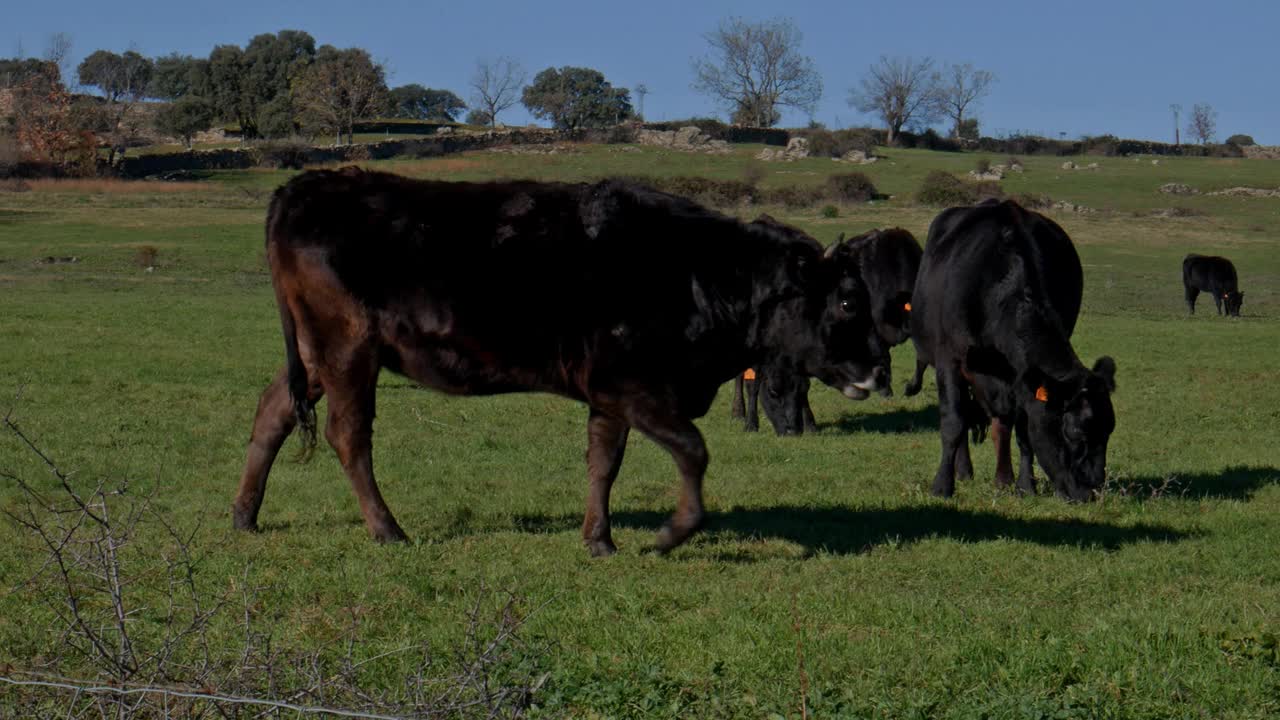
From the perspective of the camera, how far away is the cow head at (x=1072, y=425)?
32.8 ft

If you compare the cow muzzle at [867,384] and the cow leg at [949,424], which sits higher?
the cow muzzle at [867,384]

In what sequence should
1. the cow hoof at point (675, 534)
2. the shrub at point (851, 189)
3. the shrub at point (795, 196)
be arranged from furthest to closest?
the shrub at point (851, 189) → the shrub at point (795, 196) → the cow hoof at point (675, 534)

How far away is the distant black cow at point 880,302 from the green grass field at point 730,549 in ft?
1.62

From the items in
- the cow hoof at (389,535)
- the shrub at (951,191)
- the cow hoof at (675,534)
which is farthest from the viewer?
the shrub at (951,191)

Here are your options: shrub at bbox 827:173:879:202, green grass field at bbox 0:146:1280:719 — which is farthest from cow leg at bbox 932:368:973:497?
shrub at bbox 827:173:879:202

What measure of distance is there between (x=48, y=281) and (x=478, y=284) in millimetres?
28134

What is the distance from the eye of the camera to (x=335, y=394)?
830cm

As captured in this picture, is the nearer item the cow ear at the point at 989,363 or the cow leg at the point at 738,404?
the cow ear at the point at 989,363

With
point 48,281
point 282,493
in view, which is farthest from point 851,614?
point 48,281

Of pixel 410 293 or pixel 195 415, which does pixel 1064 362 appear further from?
pixel 195 415

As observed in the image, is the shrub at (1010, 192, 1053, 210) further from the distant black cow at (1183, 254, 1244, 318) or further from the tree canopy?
the tree canopy

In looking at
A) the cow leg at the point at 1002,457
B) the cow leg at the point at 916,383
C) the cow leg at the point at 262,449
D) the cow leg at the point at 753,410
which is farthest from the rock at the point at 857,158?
the cow leg at the point at 262,449

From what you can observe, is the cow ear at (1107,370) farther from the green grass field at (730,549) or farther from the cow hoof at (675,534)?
the cow hoof at (675,534)

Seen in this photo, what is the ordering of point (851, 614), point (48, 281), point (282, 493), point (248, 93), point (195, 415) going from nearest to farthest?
point (851, 614)
point (282, 493)
point (195, 415)
point (48, 281)
point (248, 93)
